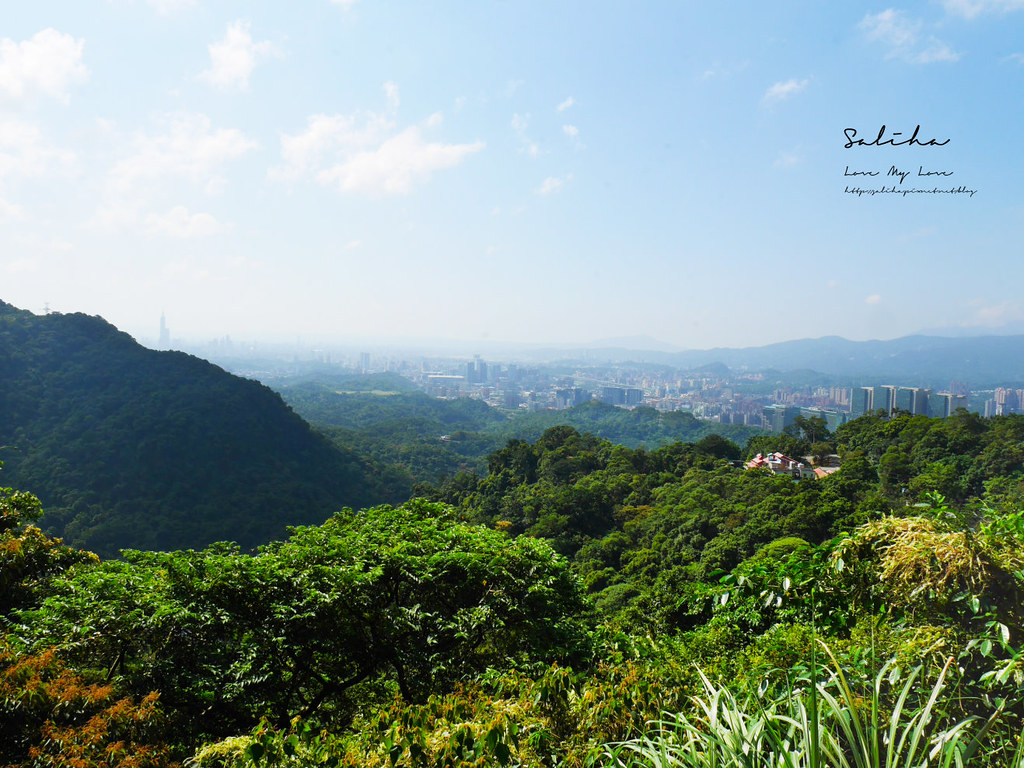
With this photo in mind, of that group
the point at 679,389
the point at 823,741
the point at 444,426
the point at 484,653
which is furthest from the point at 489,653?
the point at 679,389

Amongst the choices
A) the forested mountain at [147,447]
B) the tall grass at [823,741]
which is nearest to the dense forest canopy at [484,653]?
the tall grass at [823,741]

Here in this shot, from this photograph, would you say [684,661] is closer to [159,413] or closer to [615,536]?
[615,536]

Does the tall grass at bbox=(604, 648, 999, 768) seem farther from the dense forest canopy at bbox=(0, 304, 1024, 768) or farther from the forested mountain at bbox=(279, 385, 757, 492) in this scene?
the forested mountain at bbox=(279, 385, 757, 492)

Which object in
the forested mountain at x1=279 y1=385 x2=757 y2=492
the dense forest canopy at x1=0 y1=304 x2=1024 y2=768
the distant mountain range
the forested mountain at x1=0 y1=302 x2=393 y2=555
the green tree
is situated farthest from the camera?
the distant mountain range

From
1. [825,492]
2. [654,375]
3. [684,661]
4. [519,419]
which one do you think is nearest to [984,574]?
[684,661]

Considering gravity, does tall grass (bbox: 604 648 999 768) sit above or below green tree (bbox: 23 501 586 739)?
above

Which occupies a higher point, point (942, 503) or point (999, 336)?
point (999, 336)

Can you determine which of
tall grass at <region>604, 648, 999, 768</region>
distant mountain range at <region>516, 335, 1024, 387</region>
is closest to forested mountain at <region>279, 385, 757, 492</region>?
tall grass at <region>604, 648, 999, 768</region>

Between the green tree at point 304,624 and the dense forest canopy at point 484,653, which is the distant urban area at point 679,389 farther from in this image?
the green tree at point 304,624
